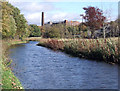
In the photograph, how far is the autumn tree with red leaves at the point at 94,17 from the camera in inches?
1236

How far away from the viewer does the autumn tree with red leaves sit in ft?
103

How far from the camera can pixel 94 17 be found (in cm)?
3247

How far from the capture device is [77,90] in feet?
22.9

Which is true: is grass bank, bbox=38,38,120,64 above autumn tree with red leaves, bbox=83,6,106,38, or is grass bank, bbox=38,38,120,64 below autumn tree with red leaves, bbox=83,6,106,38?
below

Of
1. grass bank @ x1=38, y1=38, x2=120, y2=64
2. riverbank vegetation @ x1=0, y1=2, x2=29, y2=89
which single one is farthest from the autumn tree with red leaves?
grass bank @ x1=38, y1=38, x2=120, y2=64

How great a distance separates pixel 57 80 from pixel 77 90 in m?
1.65

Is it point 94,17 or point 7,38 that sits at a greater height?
point 94,17

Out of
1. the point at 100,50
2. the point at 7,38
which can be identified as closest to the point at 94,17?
the point at 7,38

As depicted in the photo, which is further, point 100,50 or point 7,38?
point 7,38

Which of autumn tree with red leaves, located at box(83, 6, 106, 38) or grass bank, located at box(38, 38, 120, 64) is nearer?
grass bank, located at box(38, 38, 120, 64)

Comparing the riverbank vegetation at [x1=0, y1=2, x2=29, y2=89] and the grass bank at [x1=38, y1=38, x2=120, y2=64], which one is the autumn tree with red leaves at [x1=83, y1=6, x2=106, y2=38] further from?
the grass bank at [x1=38, y1=38, x2=120, y2=64]

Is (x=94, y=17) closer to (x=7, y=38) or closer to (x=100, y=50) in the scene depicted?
(x=7, y=38)

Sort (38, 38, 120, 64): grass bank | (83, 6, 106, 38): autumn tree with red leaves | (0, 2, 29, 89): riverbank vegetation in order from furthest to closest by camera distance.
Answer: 1. (83, 6, 106, 38): autumn tree with red leaves
2. (38, 38, 120, 64): grass bank
3. (0, 2, 29, 89): riverbank vegetation

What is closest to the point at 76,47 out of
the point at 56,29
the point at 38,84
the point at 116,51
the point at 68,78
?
the point at 116,51
